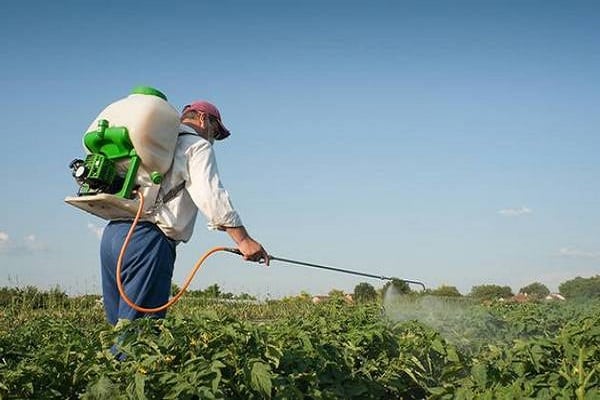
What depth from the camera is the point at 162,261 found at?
3.68 meters

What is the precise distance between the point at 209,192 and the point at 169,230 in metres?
0.29

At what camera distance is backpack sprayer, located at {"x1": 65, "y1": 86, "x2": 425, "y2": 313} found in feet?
12.1

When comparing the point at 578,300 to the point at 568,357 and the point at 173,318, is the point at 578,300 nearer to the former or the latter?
the point at 568,357

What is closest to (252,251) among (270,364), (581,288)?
(270,364)

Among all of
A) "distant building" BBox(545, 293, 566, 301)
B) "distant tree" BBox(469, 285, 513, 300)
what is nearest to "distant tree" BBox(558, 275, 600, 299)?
"distant building" BBox(545, 293, 566, 301)

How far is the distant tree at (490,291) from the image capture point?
1324 cm

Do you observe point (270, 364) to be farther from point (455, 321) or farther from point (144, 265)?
point (455, 321)

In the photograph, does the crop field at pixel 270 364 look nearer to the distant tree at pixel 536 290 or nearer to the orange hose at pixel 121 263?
the orange hose at pixel 121 263

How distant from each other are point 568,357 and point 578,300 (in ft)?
19.3

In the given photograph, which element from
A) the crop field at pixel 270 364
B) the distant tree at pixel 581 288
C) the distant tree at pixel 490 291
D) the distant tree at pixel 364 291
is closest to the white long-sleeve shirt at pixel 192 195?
the crop field at pixel 270 364

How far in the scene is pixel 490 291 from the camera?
44.4 feet

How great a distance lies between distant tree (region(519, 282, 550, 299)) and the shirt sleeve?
9.52 meters

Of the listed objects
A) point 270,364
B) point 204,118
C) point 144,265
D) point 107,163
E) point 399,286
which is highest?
point 204,118

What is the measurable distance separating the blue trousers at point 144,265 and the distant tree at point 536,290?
9.60 meters
